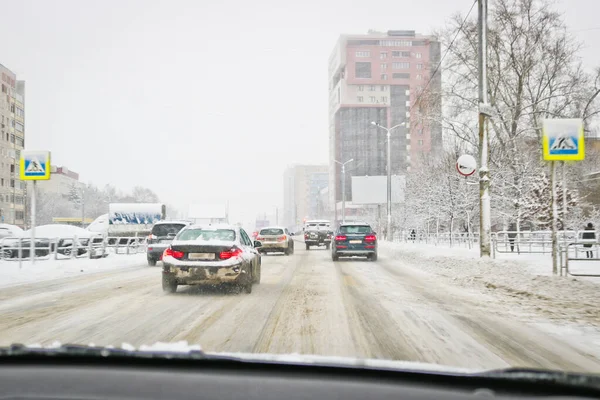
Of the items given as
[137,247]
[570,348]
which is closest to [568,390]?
[570,348]

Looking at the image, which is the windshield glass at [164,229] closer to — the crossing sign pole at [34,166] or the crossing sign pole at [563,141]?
the crossing sign pole at [34,166]

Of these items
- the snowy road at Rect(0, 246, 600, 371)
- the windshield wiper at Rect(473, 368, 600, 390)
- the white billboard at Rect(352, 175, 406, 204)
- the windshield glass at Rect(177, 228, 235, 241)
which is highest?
the white billboard at Rect(352, 175, 406, 204)

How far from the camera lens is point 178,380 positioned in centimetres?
214

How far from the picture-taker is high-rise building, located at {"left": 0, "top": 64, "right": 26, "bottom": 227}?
71.2 metres

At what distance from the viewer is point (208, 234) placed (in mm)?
11258

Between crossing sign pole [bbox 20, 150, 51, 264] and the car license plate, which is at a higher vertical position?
crossing sign pole [bbox 20, 150, 51, 264]

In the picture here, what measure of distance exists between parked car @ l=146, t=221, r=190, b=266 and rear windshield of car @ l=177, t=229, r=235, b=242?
9282 millimetres

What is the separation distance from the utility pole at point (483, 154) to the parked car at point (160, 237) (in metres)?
11.1

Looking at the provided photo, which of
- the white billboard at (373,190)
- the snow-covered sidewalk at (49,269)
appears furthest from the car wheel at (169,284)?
the white billboard at (373,190)

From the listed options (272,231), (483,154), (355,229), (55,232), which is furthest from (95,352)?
(272,231)

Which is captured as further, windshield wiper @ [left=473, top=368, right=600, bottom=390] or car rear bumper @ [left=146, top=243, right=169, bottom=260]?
car rear bumper @ [left=146, top=243, right=169, bottom=260]

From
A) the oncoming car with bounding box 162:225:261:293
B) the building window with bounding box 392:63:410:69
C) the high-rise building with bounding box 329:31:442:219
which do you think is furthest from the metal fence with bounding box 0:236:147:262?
the building window with bounding box 392:63:410:69

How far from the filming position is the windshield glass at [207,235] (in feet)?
36.3

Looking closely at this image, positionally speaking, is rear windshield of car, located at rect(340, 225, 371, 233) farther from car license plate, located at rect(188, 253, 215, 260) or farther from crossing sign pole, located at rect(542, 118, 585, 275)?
car license plate, located at rect(188, 253, 215, 260)
